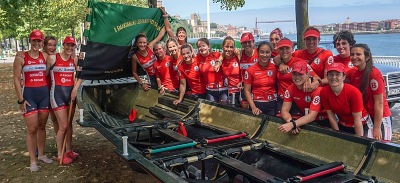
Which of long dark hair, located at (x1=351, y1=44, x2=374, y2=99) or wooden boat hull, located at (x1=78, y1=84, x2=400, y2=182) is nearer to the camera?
wooden boat hull, located at (x1=78, y1=84, x2=400, y2=182)

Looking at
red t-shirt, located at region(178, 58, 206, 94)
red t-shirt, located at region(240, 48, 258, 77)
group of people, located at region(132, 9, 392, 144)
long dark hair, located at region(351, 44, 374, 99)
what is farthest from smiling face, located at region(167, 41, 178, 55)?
long dark hair, located at region(351, 44, 374, 99)

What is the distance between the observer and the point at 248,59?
5.27 meters

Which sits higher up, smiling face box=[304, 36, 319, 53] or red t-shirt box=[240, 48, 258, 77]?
smiling face box=[304, 36, 319, 53]

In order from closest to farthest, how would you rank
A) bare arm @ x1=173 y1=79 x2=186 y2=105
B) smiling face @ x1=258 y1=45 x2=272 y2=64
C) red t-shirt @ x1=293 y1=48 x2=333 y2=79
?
1. red t-shirt @ x1=293 y1=48 x2=333 y2=79
2. smiling face @ x1=258 y1=45 x2=272 y2=64
3. bare arm @ x1=173 y1=79 x2=186 y2=105

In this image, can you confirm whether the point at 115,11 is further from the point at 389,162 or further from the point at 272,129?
the point at 389,162

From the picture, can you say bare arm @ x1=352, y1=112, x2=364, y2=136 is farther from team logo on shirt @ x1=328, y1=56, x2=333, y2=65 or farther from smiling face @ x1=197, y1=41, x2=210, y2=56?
smiling face @ x1=197, y1=41, x2=210, y2=56

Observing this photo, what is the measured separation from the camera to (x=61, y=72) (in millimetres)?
5332

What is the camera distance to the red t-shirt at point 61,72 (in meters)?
5.30

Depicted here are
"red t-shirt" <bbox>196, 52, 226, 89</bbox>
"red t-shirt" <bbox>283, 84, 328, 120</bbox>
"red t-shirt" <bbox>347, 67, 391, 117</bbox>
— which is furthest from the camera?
"red t-shirt" <bbox>196, 52, 226, 89</bbox>

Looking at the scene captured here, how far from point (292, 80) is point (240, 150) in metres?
1.00

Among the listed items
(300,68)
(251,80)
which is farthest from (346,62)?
(251,80)

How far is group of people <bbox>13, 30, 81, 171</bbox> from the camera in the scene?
512 cm

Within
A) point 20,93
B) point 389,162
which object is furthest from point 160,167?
point 20,93

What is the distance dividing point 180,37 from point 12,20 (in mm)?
6938
